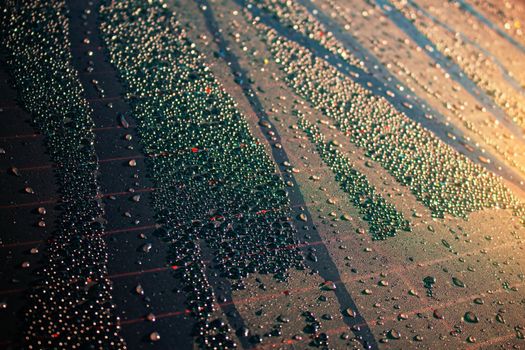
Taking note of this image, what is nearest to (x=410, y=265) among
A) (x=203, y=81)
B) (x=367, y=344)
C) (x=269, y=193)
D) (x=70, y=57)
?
(x=367, y=344)

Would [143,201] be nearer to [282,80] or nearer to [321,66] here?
[282,80]

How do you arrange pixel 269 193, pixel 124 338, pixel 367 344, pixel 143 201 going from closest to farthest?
pixel 124 338 < pixel 367 344 < pixel 143 201 < pixel 269 193

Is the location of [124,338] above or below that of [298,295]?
below

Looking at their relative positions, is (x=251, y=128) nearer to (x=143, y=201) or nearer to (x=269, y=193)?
(x=269, y=193)

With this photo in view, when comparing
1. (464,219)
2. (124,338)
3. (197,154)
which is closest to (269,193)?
(197,154)

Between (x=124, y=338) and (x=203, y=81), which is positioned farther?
(x=203, y=81)

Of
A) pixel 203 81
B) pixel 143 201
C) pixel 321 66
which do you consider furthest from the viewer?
pixel 321 66

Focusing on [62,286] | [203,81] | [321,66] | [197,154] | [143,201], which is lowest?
[62,286]
